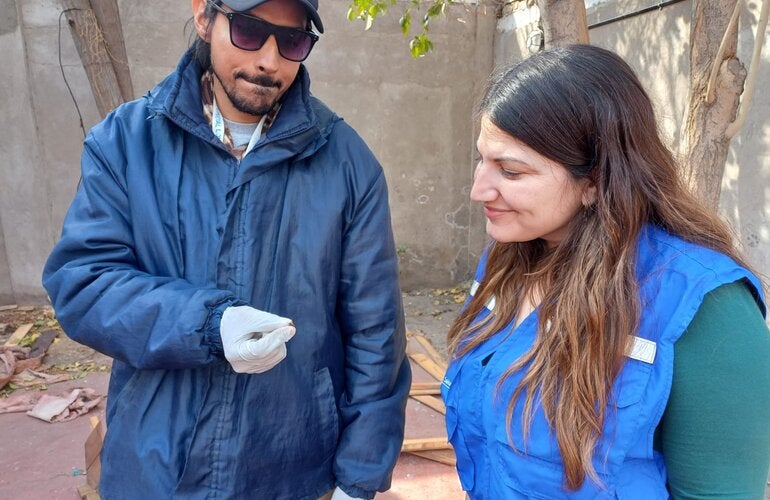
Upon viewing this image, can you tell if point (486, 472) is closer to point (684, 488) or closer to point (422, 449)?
point (684, 488)

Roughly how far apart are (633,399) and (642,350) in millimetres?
90

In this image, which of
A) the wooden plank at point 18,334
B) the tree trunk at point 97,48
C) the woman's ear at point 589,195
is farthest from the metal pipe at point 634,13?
the wooden plank at point 18,334

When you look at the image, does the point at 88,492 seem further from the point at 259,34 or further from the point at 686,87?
the point at 686,87

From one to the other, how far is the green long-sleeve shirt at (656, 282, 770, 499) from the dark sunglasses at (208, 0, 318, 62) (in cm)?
118

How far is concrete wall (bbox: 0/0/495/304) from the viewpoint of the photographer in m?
5.57

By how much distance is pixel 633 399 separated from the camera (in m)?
1.02

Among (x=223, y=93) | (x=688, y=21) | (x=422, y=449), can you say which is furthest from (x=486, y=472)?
(x=688, y=21)

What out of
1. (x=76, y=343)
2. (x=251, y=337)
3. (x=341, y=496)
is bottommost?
(x=76, y=343)

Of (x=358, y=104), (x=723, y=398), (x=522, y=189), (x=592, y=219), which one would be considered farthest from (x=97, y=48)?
(x=723, y=398)

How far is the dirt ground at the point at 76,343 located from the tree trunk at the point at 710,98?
307 centimetres

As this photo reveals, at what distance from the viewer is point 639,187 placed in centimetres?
111

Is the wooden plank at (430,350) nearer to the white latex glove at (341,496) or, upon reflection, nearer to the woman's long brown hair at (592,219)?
the white latex glove at (341,496)

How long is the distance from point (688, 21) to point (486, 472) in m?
3.64

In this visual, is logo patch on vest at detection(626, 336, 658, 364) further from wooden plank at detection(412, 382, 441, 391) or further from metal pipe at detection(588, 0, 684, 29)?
metal pipe at detection(588, 0, 684, 29)
